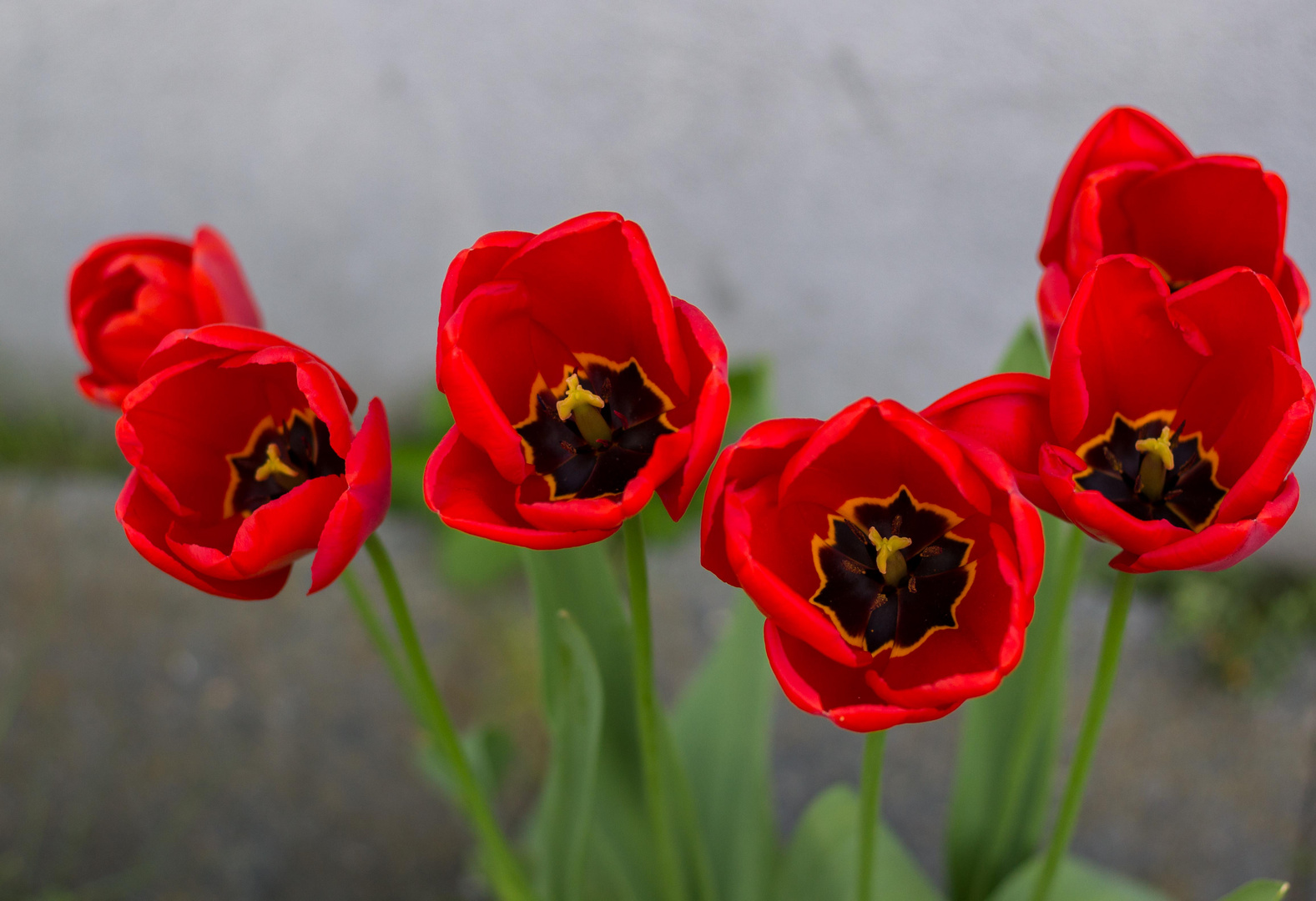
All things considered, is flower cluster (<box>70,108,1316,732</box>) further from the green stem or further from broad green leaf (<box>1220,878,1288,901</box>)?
broad green leaf (<box>1220,878,1288,901</box>)

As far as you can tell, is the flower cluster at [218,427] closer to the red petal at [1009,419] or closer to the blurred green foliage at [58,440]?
Answer: the red petal at [1009,419]

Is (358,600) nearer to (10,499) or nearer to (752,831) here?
(752,831)

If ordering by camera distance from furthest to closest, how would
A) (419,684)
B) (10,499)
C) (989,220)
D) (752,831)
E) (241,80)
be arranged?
(10,499) < (241,80) < (989,220) < (752,831) < (419,684)

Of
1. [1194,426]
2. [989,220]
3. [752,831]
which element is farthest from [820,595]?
[989,220]

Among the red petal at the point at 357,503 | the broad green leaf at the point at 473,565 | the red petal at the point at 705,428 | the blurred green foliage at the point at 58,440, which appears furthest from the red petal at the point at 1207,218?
the blurred green foliage at the point at 58,440

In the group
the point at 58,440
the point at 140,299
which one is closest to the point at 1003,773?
the point at 140,299

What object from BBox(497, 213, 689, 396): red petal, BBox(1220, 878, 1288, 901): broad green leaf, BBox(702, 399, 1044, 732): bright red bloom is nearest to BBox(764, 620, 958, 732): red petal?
BBox(702, 399, 1044, 732): bright red bloom
